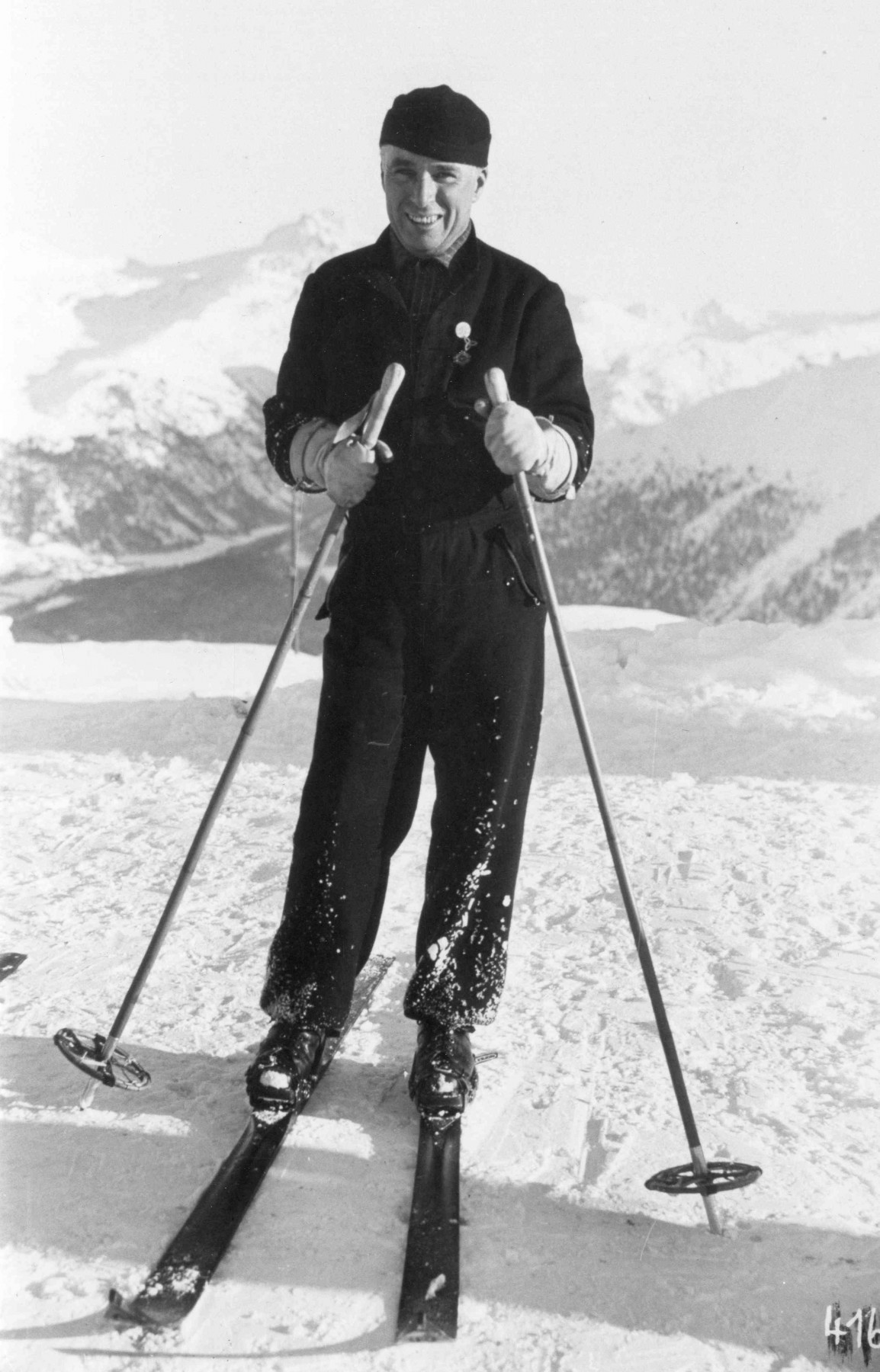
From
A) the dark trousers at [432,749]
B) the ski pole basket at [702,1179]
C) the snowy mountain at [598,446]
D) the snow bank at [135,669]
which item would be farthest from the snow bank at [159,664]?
the ski pole basket at [702,1179]

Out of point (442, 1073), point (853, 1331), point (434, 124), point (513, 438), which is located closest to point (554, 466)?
point (513, 438)

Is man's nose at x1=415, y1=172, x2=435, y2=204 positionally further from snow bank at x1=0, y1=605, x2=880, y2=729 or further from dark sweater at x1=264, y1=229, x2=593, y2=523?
snow bank at x1=0, y1=605, x2=880, y2=729

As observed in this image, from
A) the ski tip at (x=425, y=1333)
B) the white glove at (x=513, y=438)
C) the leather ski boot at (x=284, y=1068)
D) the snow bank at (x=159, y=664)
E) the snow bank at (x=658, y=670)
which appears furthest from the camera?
the snow bank at (x=159, y=664)

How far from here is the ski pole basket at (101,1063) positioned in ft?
6.53

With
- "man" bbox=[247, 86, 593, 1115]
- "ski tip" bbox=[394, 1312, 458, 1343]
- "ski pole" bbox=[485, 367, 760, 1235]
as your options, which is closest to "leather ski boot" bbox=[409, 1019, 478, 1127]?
"man" bbox=[247, 86, 593, 1115]

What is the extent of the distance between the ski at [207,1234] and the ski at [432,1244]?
0.83 ft

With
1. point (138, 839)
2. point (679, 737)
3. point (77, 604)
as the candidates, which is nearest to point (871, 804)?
point (679, 737)

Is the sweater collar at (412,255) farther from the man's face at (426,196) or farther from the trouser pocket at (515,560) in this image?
the trouser pocket at (515,560)

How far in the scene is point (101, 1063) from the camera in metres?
2.01

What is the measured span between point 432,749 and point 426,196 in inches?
38.3

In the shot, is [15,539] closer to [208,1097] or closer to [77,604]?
[77,604]

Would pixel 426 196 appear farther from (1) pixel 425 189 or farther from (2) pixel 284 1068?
(2) pixel 284 1068

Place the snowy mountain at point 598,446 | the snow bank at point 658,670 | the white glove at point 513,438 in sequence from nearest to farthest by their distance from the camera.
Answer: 1. the white glove at point 513,438
2. the snow bank at point 658,670
3. the snowy mountain at point 598,446

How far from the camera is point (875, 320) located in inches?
300
